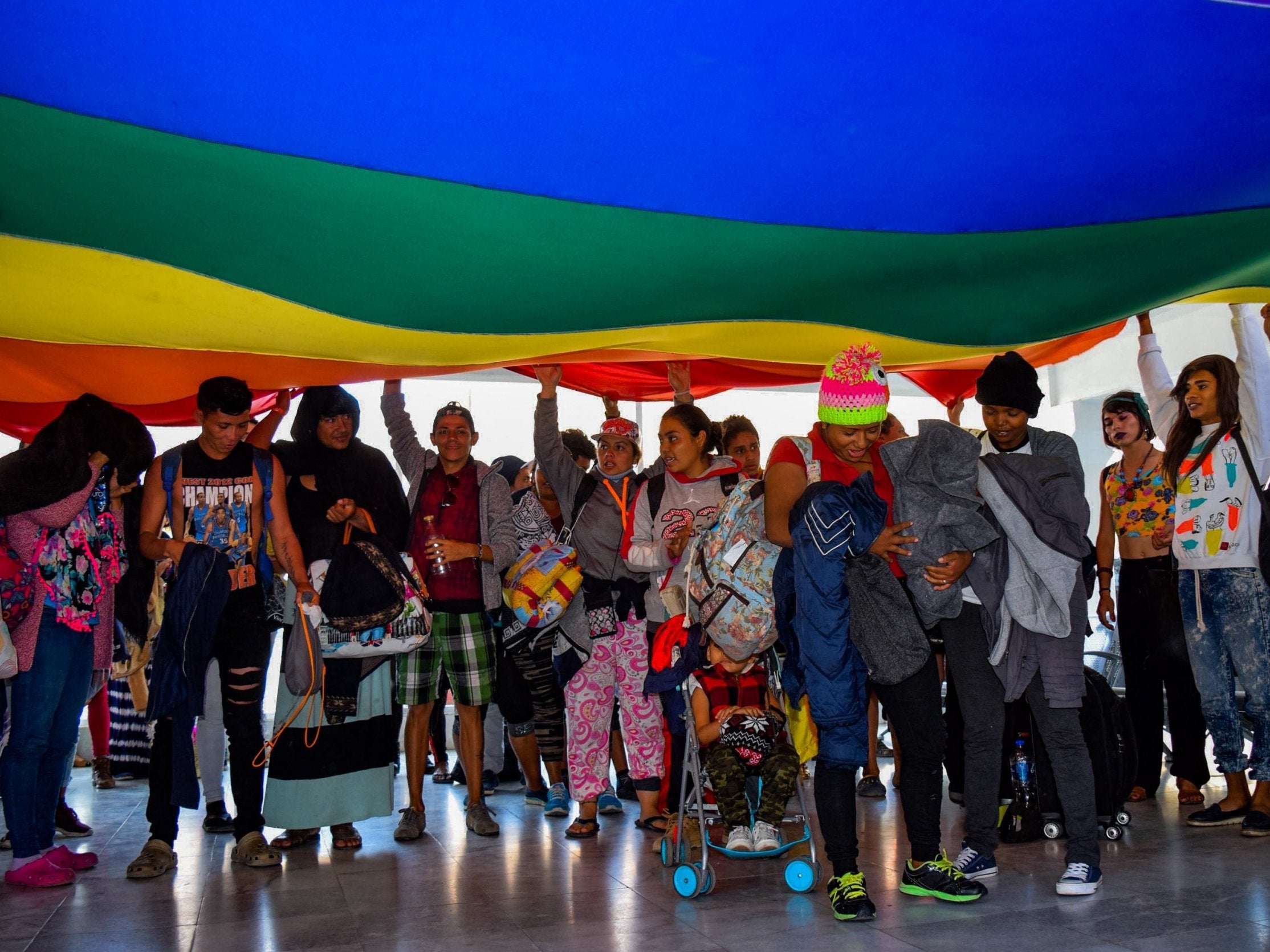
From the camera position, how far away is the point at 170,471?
4328 mm

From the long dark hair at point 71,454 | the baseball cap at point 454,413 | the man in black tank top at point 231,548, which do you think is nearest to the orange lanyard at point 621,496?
the baseball cap at point 454,413

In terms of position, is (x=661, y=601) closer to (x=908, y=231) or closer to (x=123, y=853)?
(x=908, y=231)

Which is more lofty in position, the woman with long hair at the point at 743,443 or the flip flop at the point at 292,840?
the woman with long hair at the point at 743,443

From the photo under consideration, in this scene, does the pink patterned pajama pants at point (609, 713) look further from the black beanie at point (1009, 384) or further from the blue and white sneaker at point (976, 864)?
the black beanie at point (1009, 384)

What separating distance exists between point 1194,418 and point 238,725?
12.7ft

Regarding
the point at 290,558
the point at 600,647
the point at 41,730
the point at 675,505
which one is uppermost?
the point at 675,505

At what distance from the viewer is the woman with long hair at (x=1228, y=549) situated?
4402mm

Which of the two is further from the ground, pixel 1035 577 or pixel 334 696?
pixel 1035 577

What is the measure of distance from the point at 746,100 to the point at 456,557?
2606 mm

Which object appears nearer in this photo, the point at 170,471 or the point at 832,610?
the point at 832,610

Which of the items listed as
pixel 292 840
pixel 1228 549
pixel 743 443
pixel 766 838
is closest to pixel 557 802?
pixel 292 840

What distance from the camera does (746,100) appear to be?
2.69 meters

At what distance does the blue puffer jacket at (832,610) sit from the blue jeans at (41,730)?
2.57 metres

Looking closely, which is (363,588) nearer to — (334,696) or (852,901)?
(334,696)
